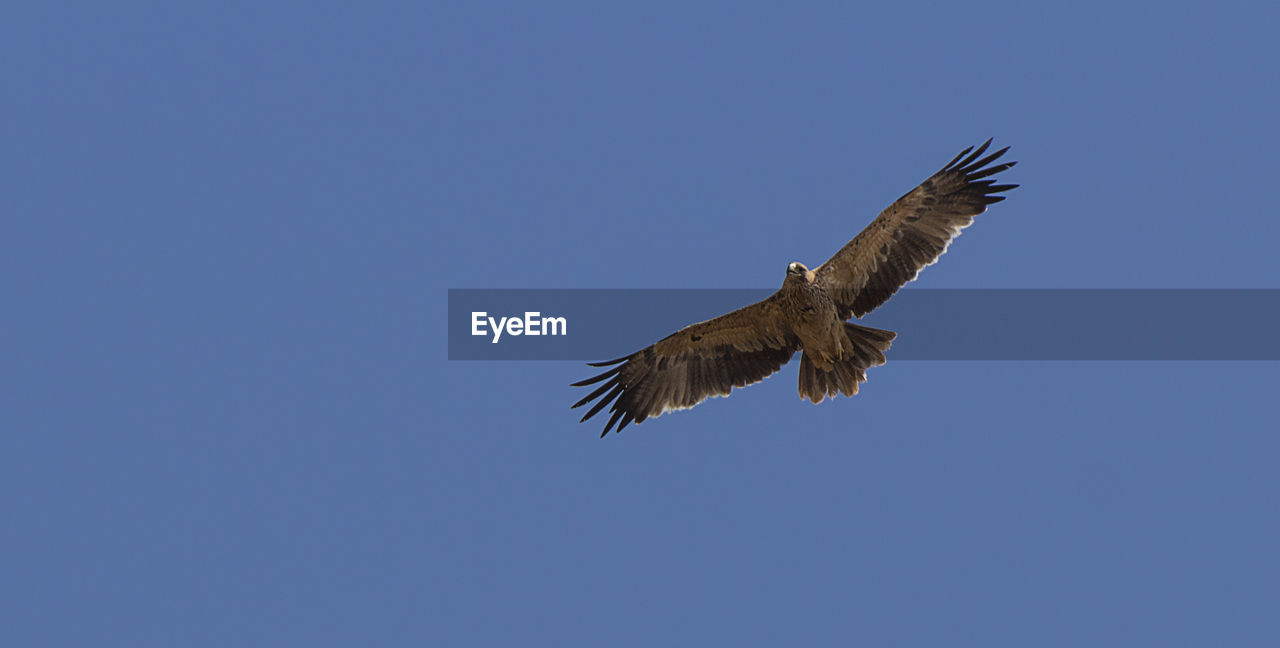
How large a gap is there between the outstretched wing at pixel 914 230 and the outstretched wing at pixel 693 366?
38.6 inches

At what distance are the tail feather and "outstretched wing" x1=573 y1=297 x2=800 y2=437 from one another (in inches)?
19.9

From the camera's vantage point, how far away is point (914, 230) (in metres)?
17.5

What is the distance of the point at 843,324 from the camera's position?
17.3 metres

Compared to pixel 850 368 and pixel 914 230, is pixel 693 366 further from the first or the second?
pixel 914 230

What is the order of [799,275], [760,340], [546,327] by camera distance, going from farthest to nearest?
[546,327], [760,340], [799,275]

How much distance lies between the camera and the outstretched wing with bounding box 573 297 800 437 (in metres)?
18.1

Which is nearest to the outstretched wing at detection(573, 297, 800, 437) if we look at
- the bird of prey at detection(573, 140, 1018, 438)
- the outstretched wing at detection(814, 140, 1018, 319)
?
the bird of prey at detection(573, 140, 1018, 438)

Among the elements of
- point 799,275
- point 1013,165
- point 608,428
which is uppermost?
point 1013,165

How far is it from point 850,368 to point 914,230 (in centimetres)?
163

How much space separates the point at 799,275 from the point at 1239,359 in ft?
24.0

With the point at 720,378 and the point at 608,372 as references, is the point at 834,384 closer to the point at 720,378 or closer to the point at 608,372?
the point at 720,378

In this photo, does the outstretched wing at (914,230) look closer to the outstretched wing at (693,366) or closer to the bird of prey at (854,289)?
the bird of prey at (854,289)

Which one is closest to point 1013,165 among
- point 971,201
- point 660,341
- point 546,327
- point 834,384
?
point 971,201

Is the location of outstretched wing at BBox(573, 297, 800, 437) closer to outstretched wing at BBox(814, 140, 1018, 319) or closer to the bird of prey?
the bird of prey
